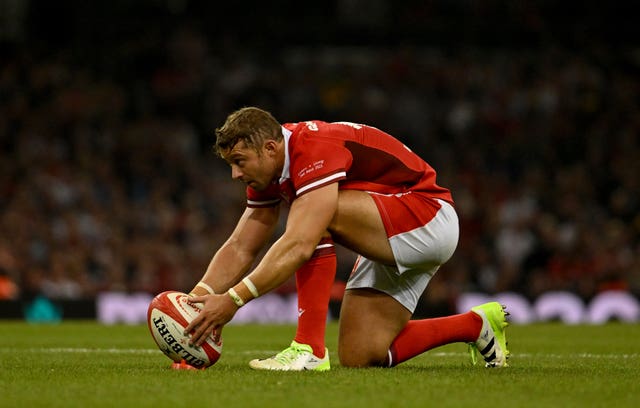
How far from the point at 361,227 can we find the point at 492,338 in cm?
116

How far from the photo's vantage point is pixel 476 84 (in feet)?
59.9

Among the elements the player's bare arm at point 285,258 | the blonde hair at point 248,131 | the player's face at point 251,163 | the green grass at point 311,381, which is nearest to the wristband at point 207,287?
the green grass at point 311,381

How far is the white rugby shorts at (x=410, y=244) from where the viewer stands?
6.09 m

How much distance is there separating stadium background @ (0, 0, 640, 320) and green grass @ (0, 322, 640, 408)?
6745 mm

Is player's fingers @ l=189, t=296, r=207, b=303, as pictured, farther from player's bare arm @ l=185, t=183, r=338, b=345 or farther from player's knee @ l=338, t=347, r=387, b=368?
player's knee @ l=338, t=347, r=387, b=368

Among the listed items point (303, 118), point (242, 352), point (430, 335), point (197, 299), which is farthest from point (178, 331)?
point (303, 118)

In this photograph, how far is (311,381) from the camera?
5.19 meters

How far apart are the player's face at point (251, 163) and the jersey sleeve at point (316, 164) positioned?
134mm

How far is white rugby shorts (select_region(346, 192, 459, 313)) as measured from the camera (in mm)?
6086

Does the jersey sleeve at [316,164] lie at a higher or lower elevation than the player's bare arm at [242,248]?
higher

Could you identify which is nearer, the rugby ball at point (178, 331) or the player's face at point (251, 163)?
the rugby ball at point (178, 331)

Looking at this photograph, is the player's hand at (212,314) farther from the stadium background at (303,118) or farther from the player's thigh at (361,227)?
the stadium background at (303,118)

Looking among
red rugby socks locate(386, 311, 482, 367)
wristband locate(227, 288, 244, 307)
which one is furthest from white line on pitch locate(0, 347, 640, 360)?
wristband locate(227, 288, 244, 307)

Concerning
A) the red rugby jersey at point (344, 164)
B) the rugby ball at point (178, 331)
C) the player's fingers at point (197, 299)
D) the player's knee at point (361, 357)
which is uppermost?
the red rugby jersey at point (344, 164)
